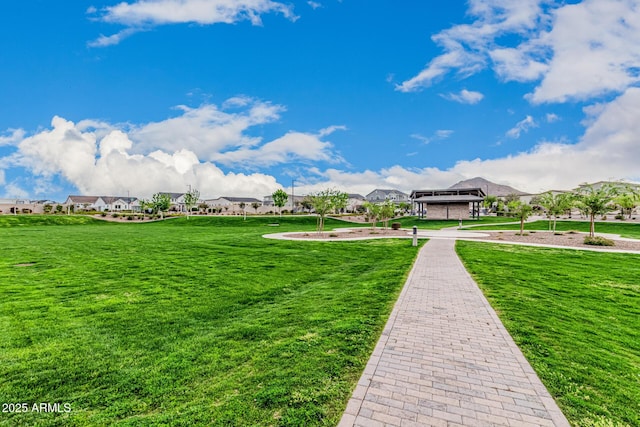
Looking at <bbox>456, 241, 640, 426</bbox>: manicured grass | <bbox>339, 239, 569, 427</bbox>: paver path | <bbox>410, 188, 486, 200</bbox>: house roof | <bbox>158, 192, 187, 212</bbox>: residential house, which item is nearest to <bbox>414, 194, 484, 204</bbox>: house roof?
<bbox>410, 188, 486, 200</bbox>: house roof

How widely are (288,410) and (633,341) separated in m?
6.07

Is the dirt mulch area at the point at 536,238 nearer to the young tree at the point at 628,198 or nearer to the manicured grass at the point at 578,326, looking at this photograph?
the young tree at the point at 628,198

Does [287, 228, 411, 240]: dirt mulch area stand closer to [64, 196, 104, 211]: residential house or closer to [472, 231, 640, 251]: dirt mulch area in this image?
[472, 231, 640, 251]: dirt mulch area

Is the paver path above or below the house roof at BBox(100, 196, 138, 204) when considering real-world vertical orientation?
below

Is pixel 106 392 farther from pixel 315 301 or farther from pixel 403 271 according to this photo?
pixel 403 271

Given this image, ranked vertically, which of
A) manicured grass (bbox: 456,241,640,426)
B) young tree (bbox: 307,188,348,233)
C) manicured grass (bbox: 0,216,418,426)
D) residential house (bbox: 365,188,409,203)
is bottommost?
manicured grass (bbox: 0,216,418,426)

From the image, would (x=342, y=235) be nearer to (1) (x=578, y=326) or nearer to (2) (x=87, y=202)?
(1) (x=578, y=326)

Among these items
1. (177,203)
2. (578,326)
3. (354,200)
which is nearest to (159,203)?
(177,203)

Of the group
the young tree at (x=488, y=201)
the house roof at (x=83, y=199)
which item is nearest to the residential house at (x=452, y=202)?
the young tree at (x=488, y=201)

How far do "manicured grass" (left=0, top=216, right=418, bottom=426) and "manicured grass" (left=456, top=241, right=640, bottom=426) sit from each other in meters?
2.41

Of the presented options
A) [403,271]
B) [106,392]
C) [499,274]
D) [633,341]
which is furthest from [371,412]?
[499,274]

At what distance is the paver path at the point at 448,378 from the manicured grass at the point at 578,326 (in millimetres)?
284

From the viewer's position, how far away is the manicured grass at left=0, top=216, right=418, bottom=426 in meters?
3.60

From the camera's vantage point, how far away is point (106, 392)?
13.2 ft
